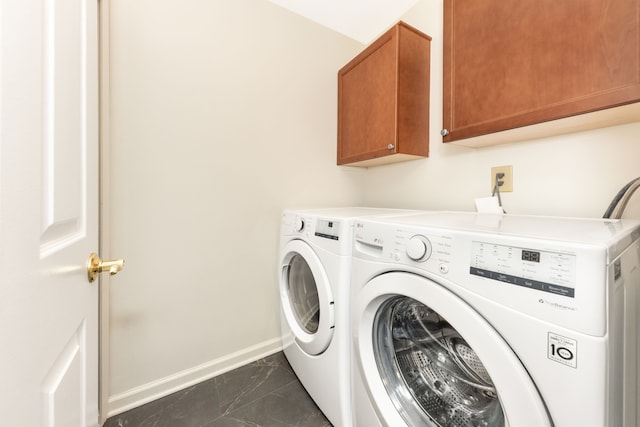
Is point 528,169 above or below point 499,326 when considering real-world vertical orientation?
above

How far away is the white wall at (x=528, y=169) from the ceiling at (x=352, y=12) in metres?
0.11

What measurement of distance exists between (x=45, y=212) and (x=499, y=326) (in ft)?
2.74

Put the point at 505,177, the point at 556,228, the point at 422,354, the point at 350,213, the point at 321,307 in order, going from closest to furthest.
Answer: the point at 556,228 < the point at 422,354 < the point at 321,307 < the point at 505,177 < the point at 350,213

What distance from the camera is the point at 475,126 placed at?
3.36 feet

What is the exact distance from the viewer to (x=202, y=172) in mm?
1349

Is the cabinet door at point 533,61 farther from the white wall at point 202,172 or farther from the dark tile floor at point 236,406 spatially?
the dark tile floor at point 236,406

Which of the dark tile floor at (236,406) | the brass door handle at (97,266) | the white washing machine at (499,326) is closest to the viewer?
the white washing machine at (499,326)

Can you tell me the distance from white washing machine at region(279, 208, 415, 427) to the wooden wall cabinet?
0.54 m

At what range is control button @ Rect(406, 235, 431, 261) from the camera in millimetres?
647

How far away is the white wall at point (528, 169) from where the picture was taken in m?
0.90

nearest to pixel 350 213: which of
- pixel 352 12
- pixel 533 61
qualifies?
pixel 533 61

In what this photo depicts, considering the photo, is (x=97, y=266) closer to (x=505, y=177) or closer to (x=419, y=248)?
(x=419, y=248)

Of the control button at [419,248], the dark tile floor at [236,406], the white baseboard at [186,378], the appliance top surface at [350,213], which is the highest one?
the appliance top surface at [350,213]

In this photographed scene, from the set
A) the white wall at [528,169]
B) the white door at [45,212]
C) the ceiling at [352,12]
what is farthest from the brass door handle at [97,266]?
the ceiling at [352,12]
